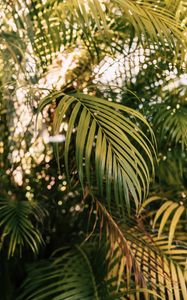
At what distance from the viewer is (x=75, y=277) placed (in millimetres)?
1229

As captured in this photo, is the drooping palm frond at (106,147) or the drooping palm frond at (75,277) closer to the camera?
the drooping palm frond at (106,147)

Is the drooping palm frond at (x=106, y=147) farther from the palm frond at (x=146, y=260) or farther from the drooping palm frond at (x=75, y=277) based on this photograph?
the drooping palm frond at (x=75, y=277)

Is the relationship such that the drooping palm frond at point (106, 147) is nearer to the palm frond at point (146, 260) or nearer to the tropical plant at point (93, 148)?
the tropical plant at point (93, 148)

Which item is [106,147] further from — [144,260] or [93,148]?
[93,148]

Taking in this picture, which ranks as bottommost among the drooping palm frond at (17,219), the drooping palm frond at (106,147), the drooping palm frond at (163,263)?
the drooping palm frond at (163,263)

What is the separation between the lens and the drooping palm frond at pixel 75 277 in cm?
117

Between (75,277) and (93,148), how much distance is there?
385mm

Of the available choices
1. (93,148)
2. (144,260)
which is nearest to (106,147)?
(144,260)

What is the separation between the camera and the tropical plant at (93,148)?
112cm

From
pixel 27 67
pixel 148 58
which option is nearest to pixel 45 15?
pixel 27 67

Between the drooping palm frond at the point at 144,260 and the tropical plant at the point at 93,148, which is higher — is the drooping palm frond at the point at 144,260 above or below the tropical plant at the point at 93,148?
below

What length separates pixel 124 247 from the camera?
111cm

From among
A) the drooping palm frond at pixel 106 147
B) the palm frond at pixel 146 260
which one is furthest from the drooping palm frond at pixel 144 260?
the drooping palm frond at pixel 106 147

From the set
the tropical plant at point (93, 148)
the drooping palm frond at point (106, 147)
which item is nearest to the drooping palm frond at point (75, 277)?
the tropical plant at point (93, 148)
